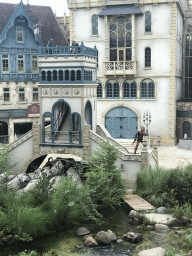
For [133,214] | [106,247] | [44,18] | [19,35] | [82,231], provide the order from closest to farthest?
[106,247] → [82,231] → [133,214] → [19,35] → [44,18]

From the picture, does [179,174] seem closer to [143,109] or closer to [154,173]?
[154,173]

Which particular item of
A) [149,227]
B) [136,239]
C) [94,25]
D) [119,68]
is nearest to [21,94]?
[94,25]

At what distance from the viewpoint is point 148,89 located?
138 feet

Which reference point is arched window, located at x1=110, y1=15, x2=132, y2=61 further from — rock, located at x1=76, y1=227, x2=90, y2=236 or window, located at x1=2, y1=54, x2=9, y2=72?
rock, located at x1=76, y1=227, x2=90, y2=236

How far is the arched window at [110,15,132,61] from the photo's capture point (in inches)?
1642

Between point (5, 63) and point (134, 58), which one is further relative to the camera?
point (5, 63)

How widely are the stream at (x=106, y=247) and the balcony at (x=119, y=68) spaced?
21.6 m

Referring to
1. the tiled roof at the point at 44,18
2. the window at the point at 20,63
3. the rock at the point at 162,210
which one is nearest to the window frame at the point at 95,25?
the tiled roof at the point at 44,18

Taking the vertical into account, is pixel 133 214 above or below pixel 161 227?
above

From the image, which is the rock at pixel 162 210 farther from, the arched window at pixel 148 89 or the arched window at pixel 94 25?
the arched window at pixel 94 25

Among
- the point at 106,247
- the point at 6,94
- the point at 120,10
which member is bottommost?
the point at 106,247

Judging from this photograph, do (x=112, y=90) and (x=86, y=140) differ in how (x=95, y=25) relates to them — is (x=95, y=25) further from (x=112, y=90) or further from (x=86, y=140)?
(x=86, y=140)

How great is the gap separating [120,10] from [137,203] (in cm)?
2245

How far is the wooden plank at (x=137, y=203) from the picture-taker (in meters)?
23.9
